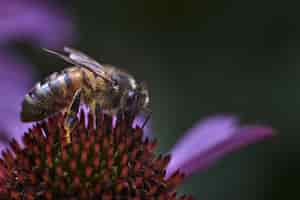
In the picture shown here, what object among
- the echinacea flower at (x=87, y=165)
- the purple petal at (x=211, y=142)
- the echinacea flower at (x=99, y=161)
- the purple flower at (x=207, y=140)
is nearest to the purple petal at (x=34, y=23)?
the purple flower at (x=207, y=140)

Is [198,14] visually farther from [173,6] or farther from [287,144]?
[287,144]

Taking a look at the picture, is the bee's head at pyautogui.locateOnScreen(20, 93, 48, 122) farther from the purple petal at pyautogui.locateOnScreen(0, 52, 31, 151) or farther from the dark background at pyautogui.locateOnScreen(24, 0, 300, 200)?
the dark background at pyautogui.locateOnScreen(24, 0, 300, 200)

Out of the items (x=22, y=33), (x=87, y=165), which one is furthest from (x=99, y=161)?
(x=22, y=33)

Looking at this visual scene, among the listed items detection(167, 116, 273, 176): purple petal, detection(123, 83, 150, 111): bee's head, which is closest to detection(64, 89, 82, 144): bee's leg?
detection(123, 83, 150, 111): bee's head

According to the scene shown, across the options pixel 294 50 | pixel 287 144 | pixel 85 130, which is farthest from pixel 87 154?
pixel 294 50

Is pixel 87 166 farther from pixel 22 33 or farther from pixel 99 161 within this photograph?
pixel 22 33

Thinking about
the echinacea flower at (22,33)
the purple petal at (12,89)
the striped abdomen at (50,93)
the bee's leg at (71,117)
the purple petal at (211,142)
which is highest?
the echinacea flower at (22,33)

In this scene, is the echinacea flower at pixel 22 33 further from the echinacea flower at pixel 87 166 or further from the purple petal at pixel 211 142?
the echinacea flower at pixel 87 166
